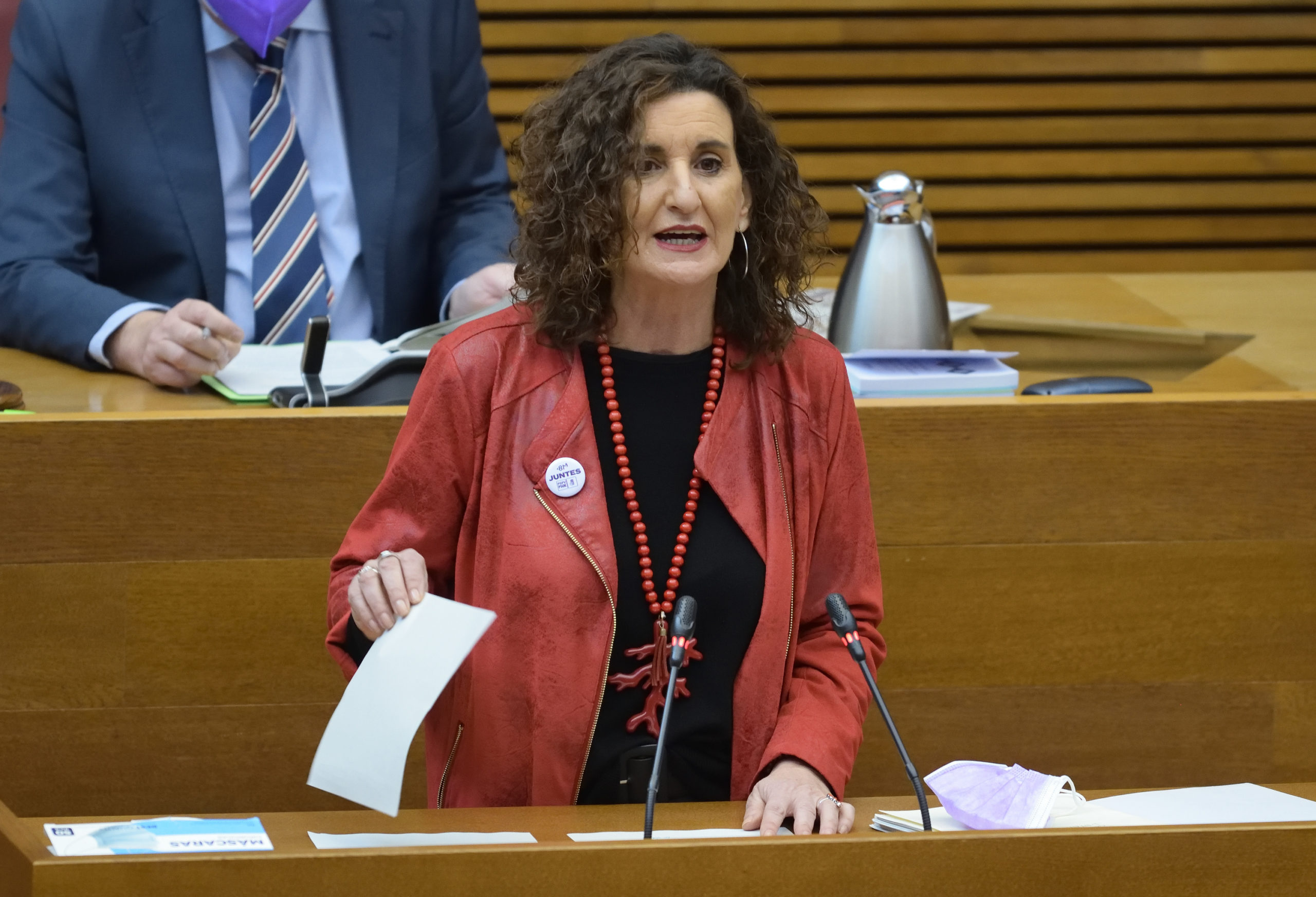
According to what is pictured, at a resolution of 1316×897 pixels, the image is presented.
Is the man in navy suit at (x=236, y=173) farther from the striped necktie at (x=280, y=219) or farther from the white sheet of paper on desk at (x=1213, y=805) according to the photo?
the white sheet of paper on desk at (x=1213, y=805)

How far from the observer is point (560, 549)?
145cm

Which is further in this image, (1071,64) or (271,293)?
(1071,64)

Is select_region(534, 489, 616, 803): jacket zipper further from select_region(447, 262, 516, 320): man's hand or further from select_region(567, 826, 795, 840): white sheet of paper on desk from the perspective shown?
select_region(447, 262, 516, 320): man's hand

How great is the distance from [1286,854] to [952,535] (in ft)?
3.15

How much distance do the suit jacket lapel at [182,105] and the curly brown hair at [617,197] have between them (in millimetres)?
898

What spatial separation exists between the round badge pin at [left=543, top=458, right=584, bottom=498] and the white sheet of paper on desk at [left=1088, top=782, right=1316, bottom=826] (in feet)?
1.82

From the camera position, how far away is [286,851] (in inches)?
42.1

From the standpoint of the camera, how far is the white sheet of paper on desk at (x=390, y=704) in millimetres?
1183

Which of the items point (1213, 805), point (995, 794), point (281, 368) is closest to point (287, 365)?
point (281, 368)

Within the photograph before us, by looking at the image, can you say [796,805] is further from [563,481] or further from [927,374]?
[927,374]

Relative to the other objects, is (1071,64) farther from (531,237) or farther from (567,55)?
(531,237)

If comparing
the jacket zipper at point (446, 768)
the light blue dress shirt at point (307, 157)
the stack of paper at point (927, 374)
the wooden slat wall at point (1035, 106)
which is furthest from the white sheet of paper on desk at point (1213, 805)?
the wooden slat wall at point (1035, 106)

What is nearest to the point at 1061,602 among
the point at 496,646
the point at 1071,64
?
the point at 496,646

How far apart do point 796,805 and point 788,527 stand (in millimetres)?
269
